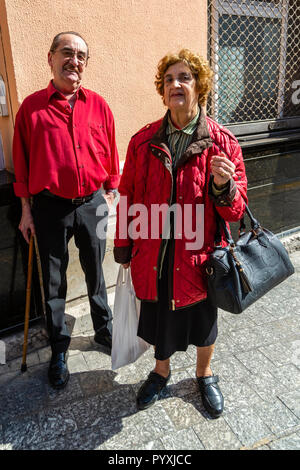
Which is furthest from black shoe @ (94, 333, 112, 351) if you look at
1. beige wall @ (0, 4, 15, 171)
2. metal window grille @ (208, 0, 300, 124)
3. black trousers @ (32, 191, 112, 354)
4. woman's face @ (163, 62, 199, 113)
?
metal window grille @ (208, 0, 300, 124)

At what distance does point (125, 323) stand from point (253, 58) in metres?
3.16

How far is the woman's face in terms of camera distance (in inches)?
77.0

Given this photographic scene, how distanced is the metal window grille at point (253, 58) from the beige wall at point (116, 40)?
15.4 inches

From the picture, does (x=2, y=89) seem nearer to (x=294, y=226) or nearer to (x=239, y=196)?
(x=239, y=196)

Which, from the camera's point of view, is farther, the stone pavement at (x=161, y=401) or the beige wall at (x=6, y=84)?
the beige wall at (x=6, y=84)

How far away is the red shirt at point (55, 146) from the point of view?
236 centimetres

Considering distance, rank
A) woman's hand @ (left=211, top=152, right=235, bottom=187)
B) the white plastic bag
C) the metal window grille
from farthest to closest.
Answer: the metal window grille, the white plastic bag, woman's hand @ (left=211, top=152, right=235, bottom=187)

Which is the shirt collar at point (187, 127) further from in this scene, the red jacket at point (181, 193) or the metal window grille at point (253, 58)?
the metal window grille at point (253, 58)

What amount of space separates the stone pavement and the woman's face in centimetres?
178

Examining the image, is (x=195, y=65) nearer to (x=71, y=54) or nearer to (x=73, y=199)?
(x=71, y=54)

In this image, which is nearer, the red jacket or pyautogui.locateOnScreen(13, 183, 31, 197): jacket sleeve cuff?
the red jacket

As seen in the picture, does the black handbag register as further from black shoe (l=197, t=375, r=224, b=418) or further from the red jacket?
black shoe (l=197, t=375, r=224, b=418)

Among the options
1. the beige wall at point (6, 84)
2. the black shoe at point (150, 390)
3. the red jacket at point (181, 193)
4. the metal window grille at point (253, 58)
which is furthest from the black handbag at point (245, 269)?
the metal window grille at point (253, 58)

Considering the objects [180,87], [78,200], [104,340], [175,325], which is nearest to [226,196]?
[180,87]
